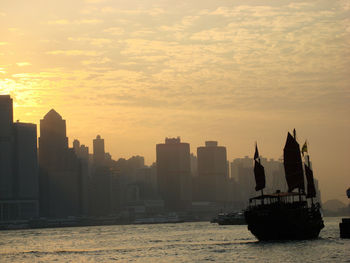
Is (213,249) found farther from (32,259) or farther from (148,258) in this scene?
(32,259)

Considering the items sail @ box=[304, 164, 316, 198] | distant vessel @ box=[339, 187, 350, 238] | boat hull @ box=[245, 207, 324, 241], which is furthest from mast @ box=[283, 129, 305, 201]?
distant vessel @ box=[339, 187, 350, 238]

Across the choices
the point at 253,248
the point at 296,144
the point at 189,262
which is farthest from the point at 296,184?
the point at 189,262

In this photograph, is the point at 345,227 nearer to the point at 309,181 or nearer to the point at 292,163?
the point at 292,163

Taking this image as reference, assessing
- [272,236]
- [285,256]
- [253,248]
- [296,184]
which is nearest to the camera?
[285,256]

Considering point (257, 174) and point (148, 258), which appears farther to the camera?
point (257, 174)

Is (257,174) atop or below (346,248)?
atop

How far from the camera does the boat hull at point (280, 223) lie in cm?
13212

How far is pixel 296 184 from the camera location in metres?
146

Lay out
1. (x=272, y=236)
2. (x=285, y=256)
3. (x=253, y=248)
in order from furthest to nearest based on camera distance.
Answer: (x=272, y=236)
(x=253, y=248)
(x=285, y=256)

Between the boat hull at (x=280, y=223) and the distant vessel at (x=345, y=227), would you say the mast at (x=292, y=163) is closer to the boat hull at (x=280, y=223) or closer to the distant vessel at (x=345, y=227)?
the boat hull at (x=280, y=223)

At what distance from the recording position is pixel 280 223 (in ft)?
434

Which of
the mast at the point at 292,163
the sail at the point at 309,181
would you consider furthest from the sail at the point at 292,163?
the sail at the point at 309,181

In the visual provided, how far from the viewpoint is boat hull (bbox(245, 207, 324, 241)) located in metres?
132

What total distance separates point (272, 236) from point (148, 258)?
2739cm
